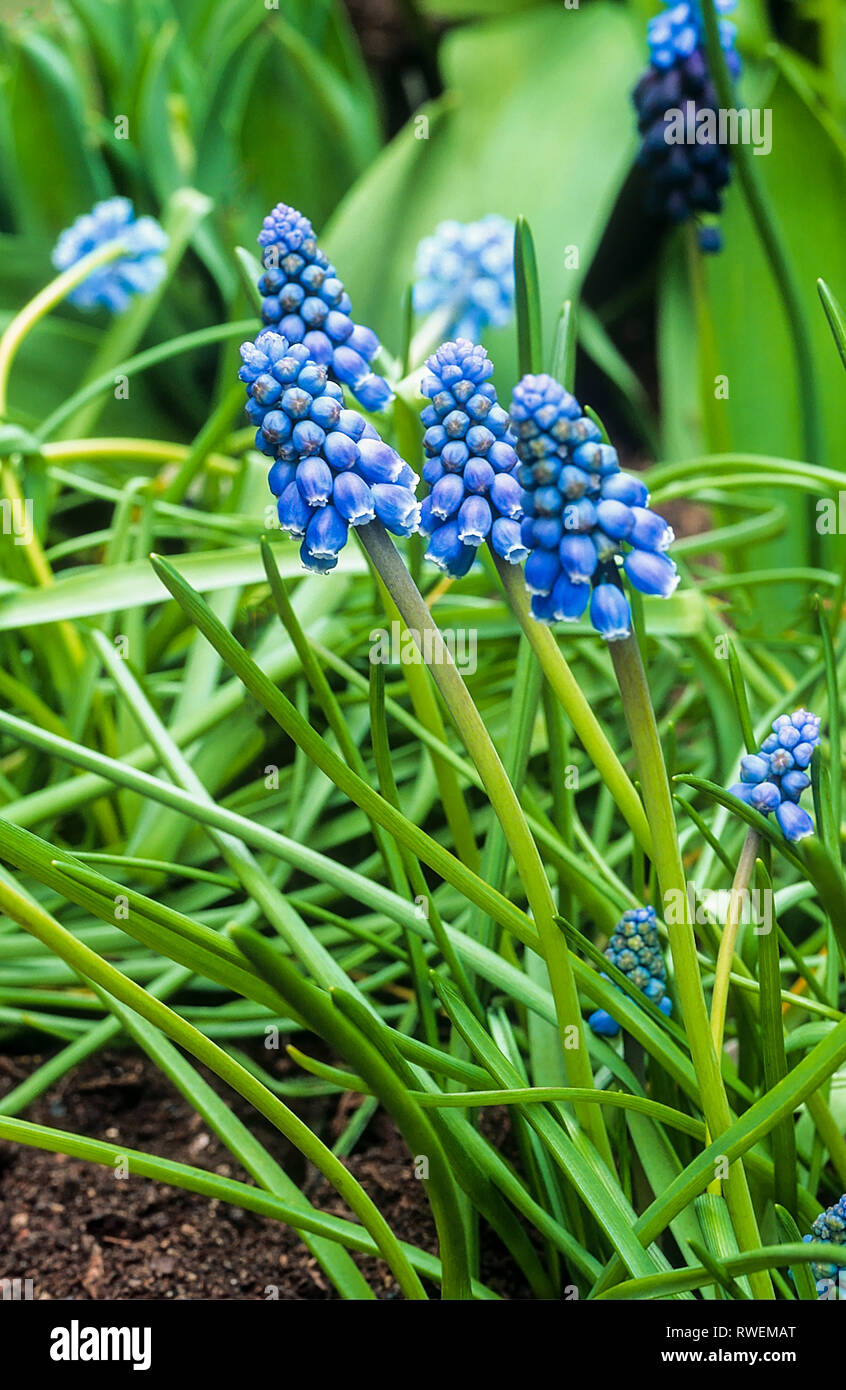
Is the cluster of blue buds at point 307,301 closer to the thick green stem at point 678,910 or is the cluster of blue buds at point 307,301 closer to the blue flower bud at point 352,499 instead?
the blue flower bud at point 352,499

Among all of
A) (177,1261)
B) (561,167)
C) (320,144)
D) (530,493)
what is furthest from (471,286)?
(177,1261)

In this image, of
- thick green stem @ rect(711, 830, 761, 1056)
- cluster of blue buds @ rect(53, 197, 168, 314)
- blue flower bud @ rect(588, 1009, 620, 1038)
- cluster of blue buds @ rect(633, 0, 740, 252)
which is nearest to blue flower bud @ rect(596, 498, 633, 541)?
thick green stem @ rect(711, 830, 761, 1056)

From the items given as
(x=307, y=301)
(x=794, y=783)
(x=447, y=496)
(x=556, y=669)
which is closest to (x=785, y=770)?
(x=794, y=783)

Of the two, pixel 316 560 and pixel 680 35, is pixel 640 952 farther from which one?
pixel 680 35

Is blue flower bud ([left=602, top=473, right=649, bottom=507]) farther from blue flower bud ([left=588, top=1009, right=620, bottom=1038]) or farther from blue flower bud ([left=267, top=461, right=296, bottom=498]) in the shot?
blue flower bud ([left=588, top=1009, right=620, bottom=1038])

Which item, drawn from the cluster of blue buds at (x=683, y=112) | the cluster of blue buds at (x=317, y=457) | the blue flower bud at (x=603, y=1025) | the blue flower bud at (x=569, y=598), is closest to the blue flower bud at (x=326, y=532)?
Result: the cluster of blue buds at (x=317, y=457)

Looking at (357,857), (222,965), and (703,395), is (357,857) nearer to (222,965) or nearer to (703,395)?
(222,965)
